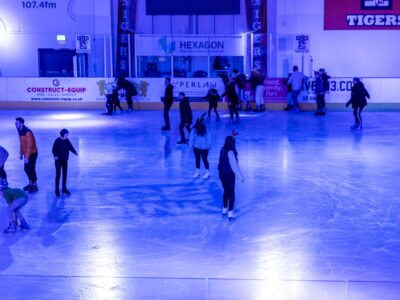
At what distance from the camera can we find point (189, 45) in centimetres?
2984

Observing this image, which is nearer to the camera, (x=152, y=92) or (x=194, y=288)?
(x=194, y=288)

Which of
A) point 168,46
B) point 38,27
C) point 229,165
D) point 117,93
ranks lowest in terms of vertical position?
point 229,165

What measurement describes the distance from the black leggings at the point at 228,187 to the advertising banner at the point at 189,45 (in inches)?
813

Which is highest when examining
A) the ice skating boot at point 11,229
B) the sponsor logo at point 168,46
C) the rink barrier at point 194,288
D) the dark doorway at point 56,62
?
the sponsor logo at point 168,46

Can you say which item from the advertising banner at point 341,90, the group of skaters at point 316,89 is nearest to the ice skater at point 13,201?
the group of skaters at point 316,89

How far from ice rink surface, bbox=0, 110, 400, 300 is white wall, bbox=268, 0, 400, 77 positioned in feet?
45.1

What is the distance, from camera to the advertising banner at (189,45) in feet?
97.2

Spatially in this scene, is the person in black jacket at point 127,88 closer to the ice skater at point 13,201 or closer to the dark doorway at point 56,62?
the dark doorway at point 56,62

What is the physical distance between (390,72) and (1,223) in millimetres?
24716

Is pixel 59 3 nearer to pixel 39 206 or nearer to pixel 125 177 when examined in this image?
pixel 125 177

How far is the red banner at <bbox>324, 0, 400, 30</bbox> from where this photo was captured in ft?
98.5

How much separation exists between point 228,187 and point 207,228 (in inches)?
27.8

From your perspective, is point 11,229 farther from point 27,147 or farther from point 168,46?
point 168,46

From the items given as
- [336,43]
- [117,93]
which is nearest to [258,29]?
[336,43]
